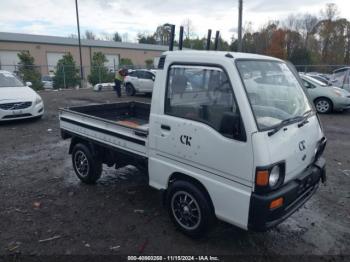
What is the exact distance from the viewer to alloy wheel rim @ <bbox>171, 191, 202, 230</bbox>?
3.34 metres

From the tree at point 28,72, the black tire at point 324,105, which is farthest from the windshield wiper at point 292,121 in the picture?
the tree at point 28,72

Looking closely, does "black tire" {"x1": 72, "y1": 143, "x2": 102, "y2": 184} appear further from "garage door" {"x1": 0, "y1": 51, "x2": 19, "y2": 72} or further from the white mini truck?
"garage door" {"x1": 0, "y1": 51, "x2": 19, "y2": 72}

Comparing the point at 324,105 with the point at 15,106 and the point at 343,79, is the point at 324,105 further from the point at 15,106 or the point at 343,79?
the point at 15,106

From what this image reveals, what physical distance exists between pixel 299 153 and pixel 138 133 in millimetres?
1975

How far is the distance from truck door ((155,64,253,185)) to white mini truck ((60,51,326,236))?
0.01 meters

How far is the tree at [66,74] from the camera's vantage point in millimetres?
25703

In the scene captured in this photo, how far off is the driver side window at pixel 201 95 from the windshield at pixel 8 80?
29.1 ft

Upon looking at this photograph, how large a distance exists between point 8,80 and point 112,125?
26.4 feet

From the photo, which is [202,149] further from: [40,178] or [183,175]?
[40,178]

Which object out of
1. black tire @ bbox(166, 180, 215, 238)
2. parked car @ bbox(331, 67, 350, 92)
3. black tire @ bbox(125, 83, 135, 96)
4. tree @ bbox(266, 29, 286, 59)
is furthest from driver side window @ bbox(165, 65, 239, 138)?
tree @ bbox(266, 29, 286, 59)

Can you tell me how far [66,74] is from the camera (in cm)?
2600

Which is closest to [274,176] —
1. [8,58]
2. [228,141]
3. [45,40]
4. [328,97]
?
[228,141]

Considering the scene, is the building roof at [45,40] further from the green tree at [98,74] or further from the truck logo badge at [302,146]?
the truck logo badge at [302,146]

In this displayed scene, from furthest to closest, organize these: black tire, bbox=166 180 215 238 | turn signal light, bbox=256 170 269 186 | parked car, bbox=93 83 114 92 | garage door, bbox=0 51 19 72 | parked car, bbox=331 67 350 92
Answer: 1. garage door, bbox=0 51 19 72
2. parked car, bbox=93 83 114 92
3. parked car, bbox=331 67 350 92
4. black tire, bbox=166 180 215 238
5. turn signal light, bbox=256 170 269 186
